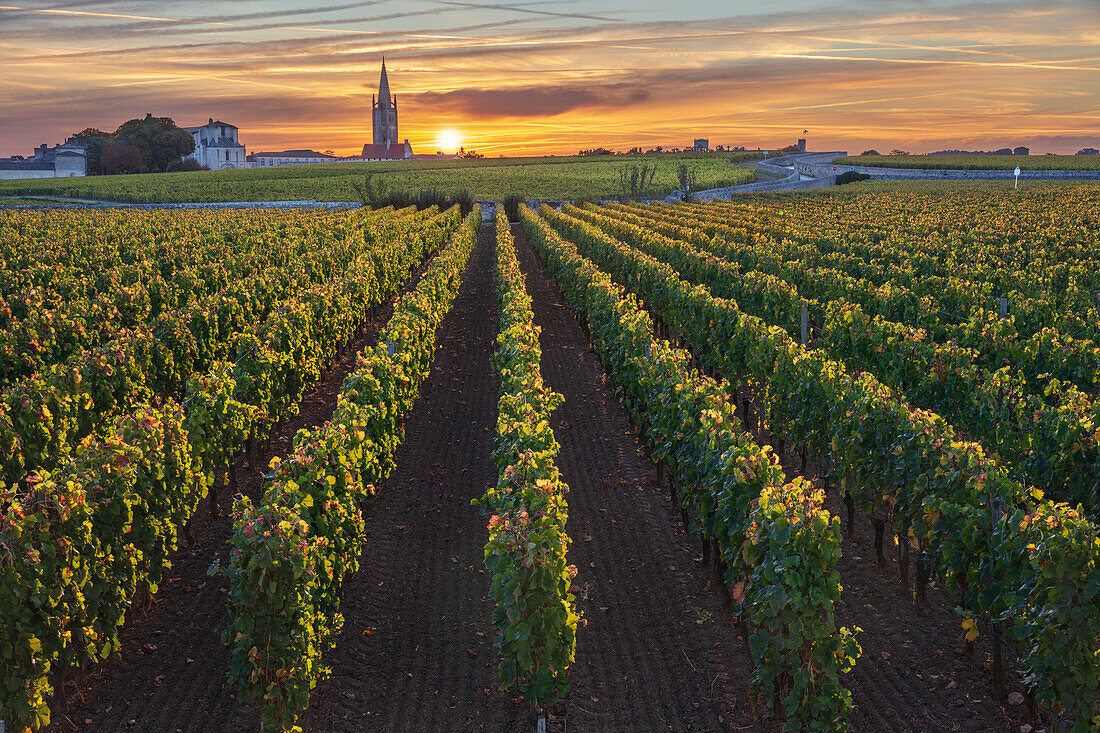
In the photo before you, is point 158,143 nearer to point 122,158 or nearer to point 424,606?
point 122,158

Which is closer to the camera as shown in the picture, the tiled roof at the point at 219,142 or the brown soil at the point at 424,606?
the brown soil at the point at 424,606

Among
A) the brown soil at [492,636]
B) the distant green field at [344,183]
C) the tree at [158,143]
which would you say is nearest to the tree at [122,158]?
the tree at [158,143]

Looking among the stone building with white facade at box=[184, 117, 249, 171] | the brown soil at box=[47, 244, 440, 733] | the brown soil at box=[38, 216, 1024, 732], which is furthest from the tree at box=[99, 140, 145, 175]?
the brown soil at box=[47, 244, 440, 733]

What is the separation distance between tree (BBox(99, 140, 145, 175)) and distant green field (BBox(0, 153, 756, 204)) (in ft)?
62.1

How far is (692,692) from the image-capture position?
7.54 m

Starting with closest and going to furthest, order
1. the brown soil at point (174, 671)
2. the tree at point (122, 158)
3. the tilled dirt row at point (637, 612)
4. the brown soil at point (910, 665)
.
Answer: the brown soil at point (910, 665)
the brown soil at point (174, 671)
the tilled dirt row at point (637, 612)
the tree at point (122, 158)

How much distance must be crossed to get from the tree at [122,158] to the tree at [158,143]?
2930mm

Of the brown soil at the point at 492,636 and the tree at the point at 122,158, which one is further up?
the tree at the point at 122,158

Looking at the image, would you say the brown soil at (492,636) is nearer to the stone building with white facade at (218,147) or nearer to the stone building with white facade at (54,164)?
the stone building with white facade at (54,164)

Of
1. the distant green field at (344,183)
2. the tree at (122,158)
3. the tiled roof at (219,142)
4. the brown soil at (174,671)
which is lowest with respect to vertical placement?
the brown soil at (174,671)

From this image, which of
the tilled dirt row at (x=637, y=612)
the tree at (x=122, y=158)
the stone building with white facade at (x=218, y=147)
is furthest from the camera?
the stone building with white facade at (x=218, y=147)

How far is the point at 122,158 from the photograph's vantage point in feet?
454

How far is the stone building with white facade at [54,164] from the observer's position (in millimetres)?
143750

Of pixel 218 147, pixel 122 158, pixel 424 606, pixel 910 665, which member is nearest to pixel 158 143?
pixel 122 158
